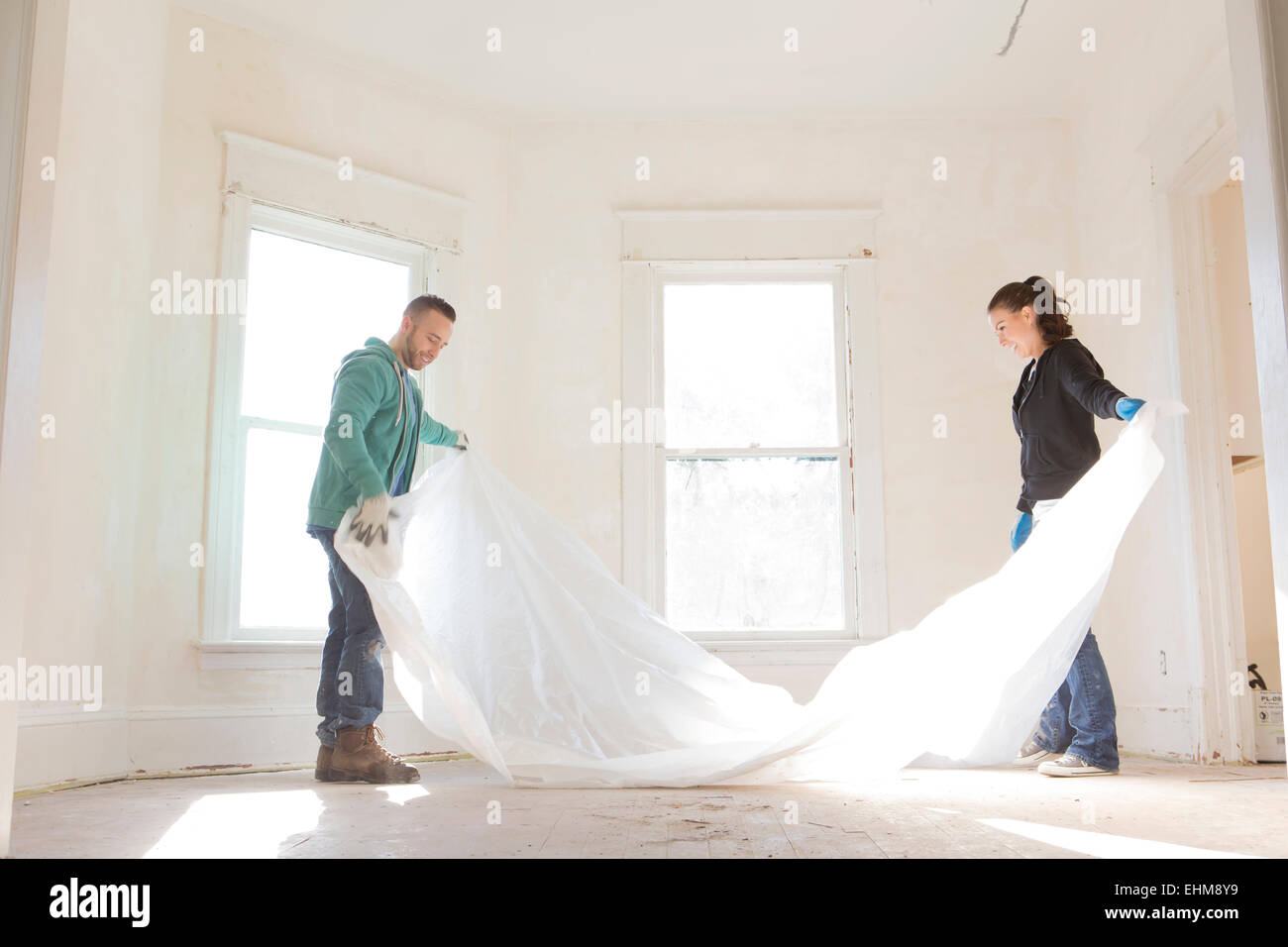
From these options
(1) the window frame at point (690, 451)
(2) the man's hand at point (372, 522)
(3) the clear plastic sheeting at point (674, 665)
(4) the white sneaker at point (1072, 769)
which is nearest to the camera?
(3) the clear plastic sheeting at point (674, 665)

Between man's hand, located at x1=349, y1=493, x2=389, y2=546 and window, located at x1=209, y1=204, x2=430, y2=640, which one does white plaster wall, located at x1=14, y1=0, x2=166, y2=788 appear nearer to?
window, located at x1=209, y1=204, x2=430, y2=640

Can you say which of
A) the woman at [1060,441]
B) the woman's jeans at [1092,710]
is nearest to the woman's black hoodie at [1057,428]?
the woman at [1060,441]

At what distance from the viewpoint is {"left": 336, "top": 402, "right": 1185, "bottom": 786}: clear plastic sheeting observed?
8.63 feet

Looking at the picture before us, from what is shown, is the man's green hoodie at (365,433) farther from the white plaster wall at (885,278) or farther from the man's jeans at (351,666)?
the white plaster wall at (885,278)

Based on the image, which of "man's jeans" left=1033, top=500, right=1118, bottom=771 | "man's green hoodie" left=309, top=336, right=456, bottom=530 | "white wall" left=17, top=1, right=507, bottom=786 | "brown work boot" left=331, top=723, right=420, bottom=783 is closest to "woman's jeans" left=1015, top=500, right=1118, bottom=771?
"man's jeans" left=1033, top=500, right=1118, bottom=771

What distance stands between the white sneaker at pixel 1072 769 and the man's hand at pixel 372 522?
186cm

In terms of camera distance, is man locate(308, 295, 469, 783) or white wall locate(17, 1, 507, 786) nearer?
man locate(308, 295, 469, 783)

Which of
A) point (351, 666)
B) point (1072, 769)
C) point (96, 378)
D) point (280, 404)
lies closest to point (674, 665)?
point (351, 666)

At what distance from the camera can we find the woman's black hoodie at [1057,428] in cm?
294

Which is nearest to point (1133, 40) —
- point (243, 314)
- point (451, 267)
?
point (451, 267)

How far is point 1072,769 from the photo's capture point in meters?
2.85
